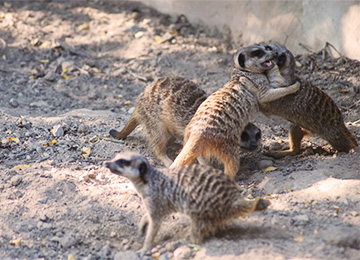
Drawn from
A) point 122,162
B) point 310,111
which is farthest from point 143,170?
point 310,111

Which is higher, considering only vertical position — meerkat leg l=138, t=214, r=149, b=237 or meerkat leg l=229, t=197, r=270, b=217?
meerkat leg l=229, t=197, r=270, b=217

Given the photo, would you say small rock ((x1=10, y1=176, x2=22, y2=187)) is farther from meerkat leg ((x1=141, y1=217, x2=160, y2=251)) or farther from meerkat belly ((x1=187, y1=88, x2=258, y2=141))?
meerkat belly ((x1=187, y1=88, x2=258, y2=141))

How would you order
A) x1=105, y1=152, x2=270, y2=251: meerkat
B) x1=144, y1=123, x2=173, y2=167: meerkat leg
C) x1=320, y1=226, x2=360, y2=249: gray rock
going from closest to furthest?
x1=320, y1=226, x2=360, y2=249: gray rock
x1=105, y1=152, x2=270, y2=251: meerkat
x1=144, y1=123, x2=173, y2=167: meerkat leg

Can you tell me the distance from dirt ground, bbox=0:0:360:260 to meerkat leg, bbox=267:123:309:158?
0.32 feet

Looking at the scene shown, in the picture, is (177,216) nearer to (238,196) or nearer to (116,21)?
(238,196)

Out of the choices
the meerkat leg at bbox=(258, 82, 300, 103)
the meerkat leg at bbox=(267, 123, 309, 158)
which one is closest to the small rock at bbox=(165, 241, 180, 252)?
the meerkat leg at bbox=(258, 82, 300, 103)

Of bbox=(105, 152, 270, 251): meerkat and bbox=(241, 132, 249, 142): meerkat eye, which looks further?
bbox=(241, 132, 249, 142): meerkat eye

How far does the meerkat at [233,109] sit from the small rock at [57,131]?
4.24 feet

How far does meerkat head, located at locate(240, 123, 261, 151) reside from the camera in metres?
3.50

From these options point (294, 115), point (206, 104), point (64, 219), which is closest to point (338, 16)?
point (294, 115)

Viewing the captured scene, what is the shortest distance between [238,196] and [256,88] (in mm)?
1400

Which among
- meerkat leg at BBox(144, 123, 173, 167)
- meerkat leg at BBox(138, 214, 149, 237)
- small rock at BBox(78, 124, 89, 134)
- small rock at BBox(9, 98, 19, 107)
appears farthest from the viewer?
small rock at BBox(9, 98, 19, 107)

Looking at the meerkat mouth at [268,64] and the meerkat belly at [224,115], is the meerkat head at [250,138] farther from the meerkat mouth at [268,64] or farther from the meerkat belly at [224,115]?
the meerkat mouth at [268,64]

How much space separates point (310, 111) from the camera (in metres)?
3.63
